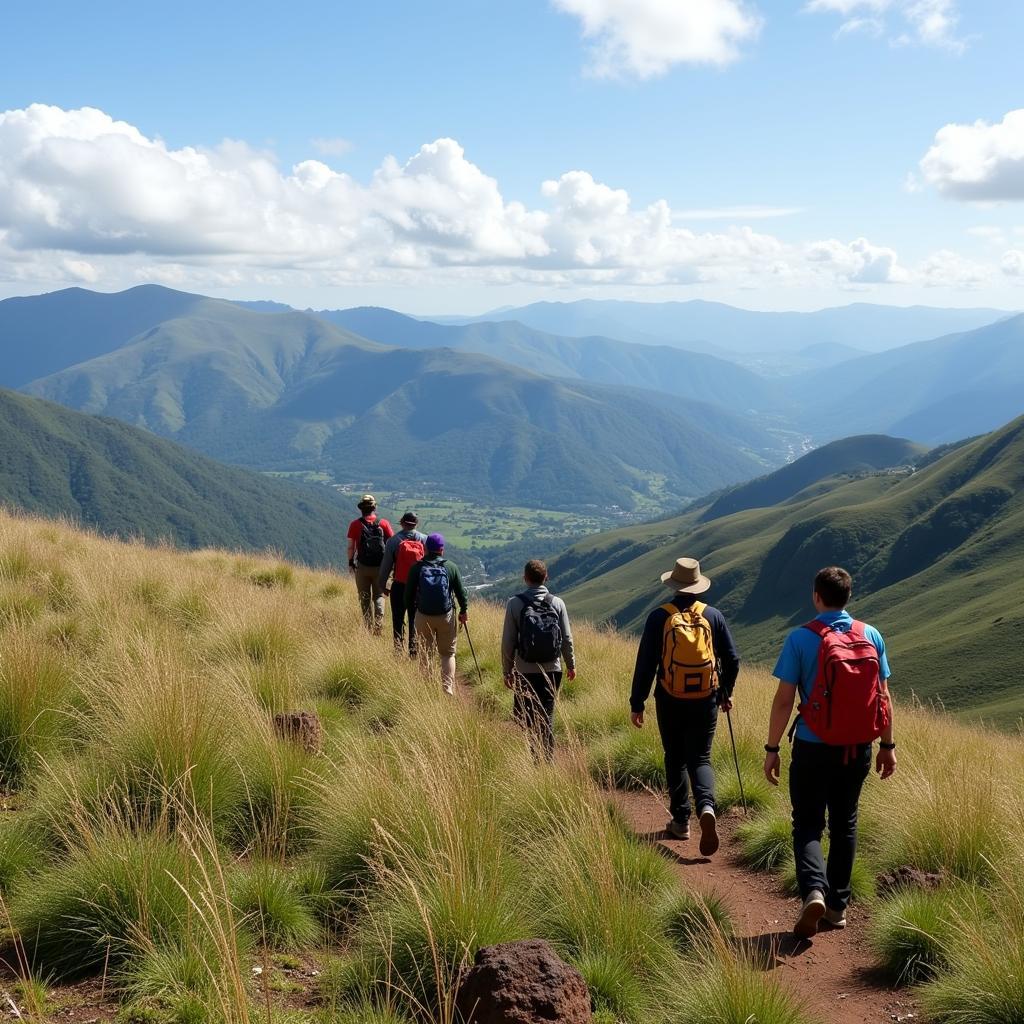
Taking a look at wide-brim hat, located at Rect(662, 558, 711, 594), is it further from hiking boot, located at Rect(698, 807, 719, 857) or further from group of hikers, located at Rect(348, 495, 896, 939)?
hiking boot, located at Rect(698, 807, 719, 857)

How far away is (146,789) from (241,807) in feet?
2.07

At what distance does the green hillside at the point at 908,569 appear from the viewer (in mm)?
86500

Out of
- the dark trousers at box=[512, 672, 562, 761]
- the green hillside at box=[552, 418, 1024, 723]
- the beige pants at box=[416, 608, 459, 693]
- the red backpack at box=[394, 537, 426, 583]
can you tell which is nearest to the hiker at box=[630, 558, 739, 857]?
the dark trousers at box=[512, 672, 562, 761]

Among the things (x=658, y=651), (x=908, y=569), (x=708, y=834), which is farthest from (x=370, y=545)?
(x=908, y=569)

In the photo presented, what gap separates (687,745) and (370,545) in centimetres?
680

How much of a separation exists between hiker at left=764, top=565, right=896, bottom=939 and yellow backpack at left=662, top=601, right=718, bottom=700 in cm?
100

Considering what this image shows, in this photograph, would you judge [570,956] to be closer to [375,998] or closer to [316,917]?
[375,998]

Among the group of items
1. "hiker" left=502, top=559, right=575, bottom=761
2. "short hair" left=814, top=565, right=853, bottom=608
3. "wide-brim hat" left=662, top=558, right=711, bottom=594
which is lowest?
"hiker" left=502, top=559, right=575, bottom=761

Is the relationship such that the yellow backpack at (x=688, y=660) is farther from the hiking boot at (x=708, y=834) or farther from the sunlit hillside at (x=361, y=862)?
the sunlit hillside at (x=361, y=862)

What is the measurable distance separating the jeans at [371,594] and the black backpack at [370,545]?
0.11 meters

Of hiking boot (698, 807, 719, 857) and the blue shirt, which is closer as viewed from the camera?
the blue shirt

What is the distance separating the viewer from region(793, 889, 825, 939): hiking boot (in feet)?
16.6

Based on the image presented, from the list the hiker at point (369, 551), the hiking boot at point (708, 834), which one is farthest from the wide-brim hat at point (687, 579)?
the hiker at point (369, 551)

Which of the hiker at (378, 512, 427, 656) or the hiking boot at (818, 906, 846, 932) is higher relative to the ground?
the hiker at (378, 512, 427, 656)
